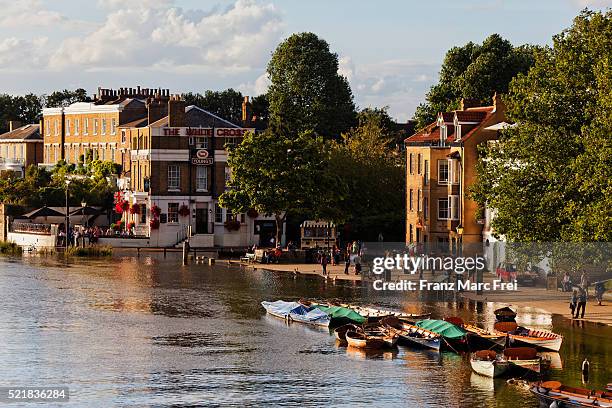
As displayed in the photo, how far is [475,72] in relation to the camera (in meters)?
137

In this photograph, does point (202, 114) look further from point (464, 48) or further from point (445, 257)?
point (445, 257)

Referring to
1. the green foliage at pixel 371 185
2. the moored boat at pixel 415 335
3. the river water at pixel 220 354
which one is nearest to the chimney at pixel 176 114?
the green foliage at pixel 371 185

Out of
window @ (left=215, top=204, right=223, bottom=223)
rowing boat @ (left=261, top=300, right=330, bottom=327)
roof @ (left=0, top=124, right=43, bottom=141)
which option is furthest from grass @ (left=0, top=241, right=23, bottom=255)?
rowing boat @ (left=261, top=300, right=330, bottom=327)

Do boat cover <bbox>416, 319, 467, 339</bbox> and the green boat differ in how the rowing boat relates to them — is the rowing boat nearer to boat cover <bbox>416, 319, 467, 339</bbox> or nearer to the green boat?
boat cover <bbox>416, 319, 467, 339</bbox>

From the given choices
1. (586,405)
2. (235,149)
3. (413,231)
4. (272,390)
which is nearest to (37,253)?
→ (235,149)

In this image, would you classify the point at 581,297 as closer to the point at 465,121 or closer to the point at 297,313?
the point at 297,313

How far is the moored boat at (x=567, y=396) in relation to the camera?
5041cm

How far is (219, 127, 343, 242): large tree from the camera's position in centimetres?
11512

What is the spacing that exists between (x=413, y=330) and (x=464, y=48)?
259ft

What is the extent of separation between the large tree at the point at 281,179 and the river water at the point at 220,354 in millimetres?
19887

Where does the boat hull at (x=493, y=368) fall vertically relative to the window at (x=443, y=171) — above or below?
below

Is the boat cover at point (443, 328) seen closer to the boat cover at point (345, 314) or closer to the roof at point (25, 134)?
the boat cover at point (345, 314)

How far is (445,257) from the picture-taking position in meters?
95.6

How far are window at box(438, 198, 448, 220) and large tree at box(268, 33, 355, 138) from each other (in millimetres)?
62058
